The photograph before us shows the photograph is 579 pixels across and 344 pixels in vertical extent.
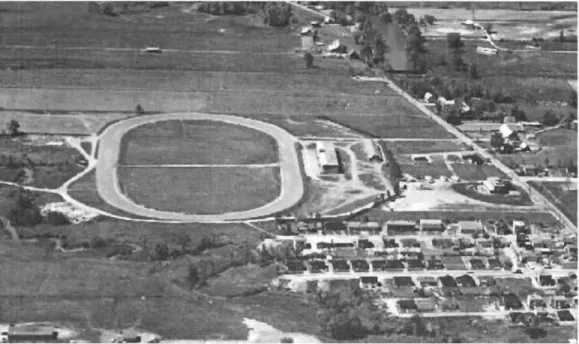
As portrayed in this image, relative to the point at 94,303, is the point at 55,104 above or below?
above

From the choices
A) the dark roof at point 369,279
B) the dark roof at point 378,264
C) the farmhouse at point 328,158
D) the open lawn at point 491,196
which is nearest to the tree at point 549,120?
the open lawn at point 491,196

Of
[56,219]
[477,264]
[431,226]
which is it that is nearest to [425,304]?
[477,264]

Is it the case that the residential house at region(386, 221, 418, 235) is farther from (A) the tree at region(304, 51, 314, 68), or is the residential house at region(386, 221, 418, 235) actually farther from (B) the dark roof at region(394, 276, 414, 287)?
(A) the tree at region(304, 51, 314, 68)

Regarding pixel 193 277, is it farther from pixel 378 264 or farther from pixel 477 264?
pixel 477 264

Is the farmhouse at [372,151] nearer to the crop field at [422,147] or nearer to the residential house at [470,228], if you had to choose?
the crop field at [422,147]

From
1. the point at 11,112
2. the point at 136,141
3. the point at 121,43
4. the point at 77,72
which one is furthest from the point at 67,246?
the point at 121,43

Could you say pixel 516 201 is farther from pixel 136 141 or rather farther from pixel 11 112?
pixel 11 112
